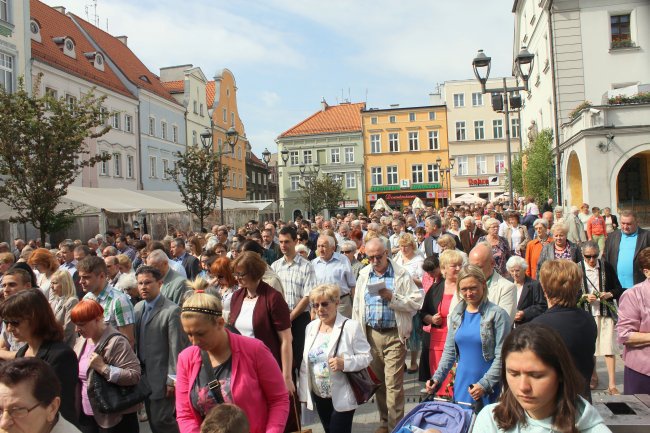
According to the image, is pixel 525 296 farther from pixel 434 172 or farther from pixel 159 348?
pixel 434 172

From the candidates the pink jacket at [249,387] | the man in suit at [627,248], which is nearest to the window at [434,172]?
the man in suit at [627,248]

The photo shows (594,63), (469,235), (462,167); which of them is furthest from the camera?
→ (462,167)

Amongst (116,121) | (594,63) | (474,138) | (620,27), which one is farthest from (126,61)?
(474,138)

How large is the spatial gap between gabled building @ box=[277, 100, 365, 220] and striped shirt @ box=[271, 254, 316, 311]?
60.1 metres

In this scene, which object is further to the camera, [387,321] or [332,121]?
[332,121]

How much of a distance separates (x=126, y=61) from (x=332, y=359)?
136 ft

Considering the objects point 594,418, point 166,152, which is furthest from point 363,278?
point 166,152

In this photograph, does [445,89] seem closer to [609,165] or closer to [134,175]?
[134,175]

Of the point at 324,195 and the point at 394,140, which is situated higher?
the point at 394,140

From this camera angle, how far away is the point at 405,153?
68125 mm

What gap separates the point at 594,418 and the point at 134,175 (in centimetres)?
3788

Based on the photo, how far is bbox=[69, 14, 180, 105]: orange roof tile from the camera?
3972 cm

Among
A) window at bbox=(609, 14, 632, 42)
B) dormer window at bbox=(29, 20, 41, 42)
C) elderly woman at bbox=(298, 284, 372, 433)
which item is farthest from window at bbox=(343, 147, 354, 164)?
elderly woman at bbox=(298, 284, 372, 433)

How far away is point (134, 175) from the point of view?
124 feet
